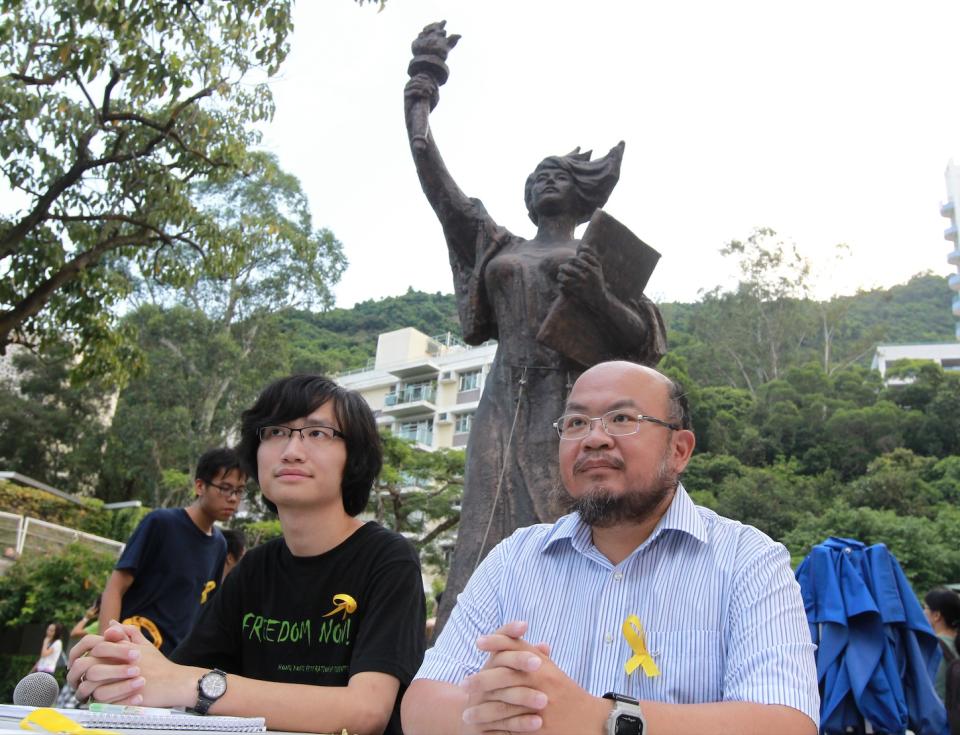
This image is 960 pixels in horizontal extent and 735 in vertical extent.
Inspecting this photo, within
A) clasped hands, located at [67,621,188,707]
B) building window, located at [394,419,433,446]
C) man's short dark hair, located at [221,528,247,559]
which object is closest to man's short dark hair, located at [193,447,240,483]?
man's short dark hair, located at [221,528,247,559]

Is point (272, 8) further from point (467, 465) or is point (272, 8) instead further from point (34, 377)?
point (34, 377)

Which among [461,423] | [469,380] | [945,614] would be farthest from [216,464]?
[469,380]

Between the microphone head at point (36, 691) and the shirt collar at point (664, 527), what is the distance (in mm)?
1141

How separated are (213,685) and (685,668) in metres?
0.89

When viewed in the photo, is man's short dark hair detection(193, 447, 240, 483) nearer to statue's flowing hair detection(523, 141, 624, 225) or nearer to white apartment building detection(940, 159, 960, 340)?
statue's flowing hair detection(523, 141, 624, 225)

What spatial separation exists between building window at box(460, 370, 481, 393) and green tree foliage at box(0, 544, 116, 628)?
2683cm

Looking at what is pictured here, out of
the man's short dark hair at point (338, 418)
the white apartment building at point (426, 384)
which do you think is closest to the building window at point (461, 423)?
the white apartment building at point (426, 384)

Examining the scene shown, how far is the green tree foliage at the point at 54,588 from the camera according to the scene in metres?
13.0

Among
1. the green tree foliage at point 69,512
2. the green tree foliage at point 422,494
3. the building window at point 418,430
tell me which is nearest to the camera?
the green tree foliage at point 422,494

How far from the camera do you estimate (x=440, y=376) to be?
133 ft

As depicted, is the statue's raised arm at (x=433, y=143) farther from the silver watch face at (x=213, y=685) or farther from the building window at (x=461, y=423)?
the building window at (x=461, y=423)

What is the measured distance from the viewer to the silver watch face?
1699mm

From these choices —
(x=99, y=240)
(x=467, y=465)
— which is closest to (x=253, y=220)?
(x=99, y=240)

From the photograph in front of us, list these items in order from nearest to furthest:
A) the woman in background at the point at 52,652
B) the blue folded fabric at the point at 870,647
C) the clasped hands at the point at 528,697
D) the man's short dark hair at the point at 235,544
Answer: the clasped hands at the point at 528,697 < the blue folded fabric at the point at 870,647 < the man's short dark hair at the point at 235,544 < the woman in background at the point at 52,652
